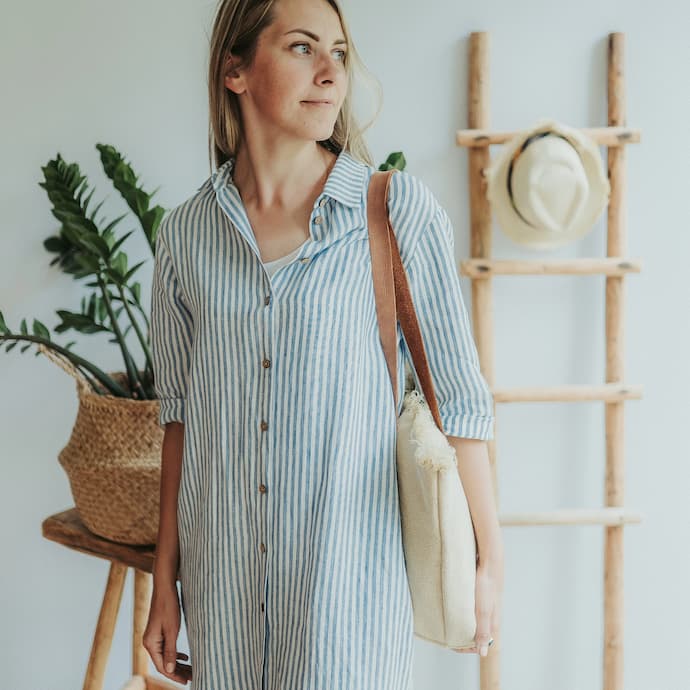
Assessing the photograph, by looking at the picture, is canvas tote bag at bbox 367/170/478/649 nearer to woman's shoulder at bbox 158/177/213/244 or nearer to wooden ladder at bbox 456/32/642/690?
woman's shoulder at bbox 158/177/213/244

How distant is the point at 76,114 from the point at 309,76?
104 centimetres

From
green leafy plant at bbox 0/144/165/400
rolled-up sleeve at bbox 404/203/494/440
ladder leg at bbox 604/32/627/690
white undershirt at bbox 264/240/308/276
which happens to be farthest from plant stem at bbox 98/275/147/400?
ladder leg at bbox 604/32/627/690

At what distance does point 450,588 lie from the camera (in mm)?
885

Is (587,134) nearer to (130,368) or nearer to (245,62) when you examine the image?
(245,62)

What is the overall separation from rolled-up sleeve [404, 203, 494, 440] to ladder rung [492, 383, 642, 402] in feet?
2.57

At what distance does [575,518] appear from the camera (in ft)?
5.61

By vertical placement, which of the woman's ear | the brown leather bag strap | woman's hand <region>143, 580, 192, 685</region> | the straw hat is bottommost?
woman's hand <region>143, 580, 192, 685</region>

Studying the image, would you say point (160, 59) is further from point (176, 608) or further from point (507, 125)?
point (176, 608)

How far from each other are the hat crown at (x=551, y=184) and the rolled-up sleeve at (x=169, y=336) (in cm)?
77

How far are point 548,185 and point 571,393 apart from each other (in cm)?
45

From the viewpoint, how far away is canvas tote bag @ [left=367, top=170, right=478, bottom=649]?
873mm

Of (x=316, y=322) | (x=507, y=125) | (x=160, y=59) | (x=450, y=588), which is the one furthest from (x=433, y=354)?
(x=160, y=59)

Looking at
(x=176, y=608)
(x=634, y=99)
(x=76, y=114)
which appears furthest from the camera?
(x=76, y=114)

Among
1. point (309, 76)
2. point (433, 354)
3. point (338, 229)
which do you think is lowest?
point (433, 354)
